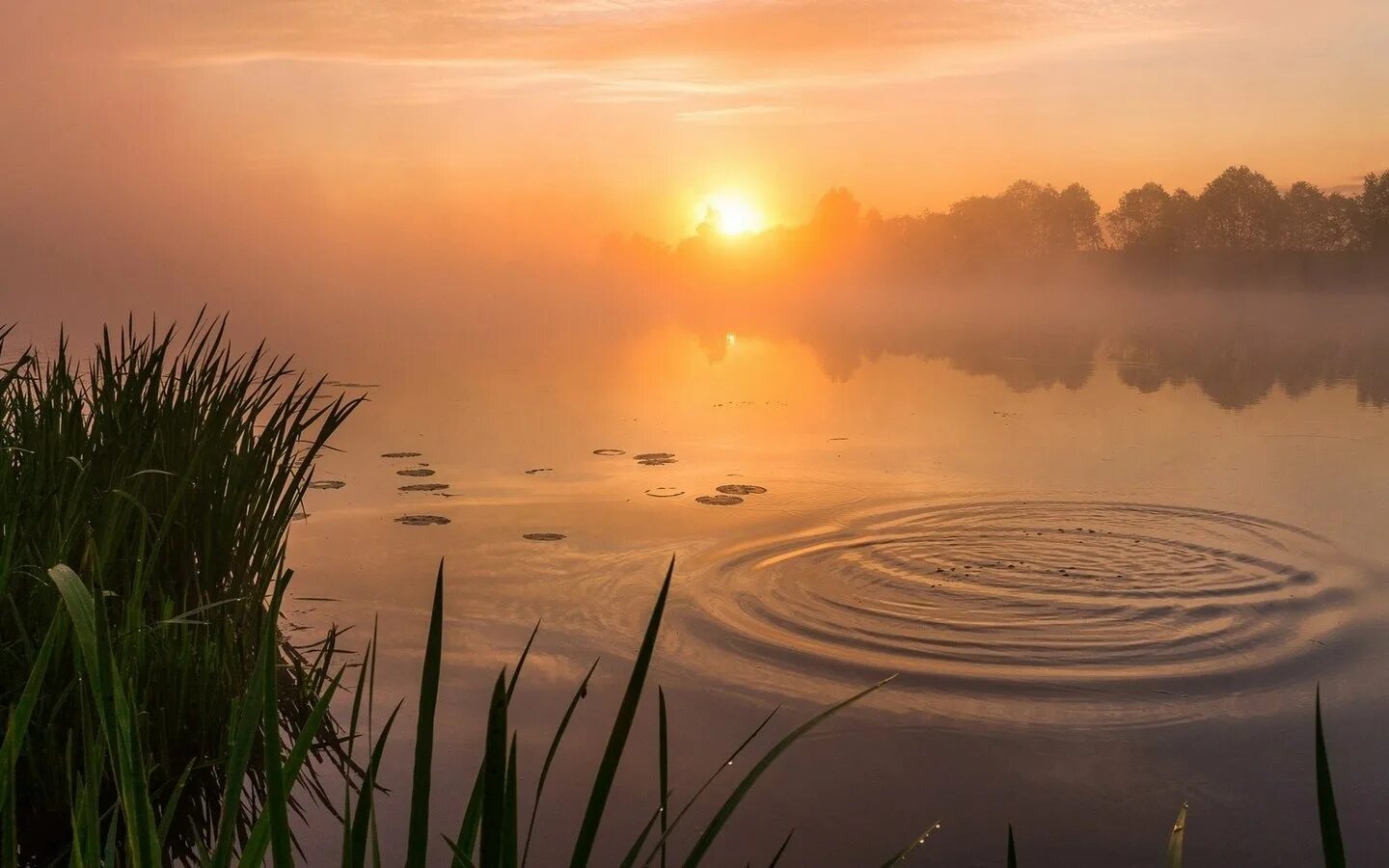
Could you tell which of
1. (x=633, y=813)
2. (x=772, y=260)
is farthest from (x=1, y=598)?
(x=772, y=260)

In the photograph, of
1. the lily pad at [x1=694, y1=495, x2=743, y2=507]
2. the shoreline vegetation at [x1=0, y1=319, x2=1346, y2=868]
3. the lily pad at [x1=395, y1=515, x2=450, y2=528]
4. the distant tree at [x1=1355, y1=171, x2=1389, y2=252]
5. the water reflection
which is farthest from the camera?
the distant tree at [x1=1355, y1=171, x2=1389, y2=252]

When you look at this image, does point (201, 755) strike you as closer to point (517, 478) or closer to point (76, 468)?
point (76, 468)

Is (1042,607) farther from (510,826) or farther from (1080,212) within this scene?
(1080,212)

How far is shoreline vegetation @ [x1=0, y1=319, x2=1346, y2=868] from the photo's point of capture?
4.00 feet

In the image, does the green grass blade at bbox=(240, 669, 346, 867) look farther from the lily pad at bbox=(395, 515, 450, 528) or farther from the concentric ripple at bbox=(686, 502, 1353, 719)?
the lily pad at bbox=(395, 515, 450, 528)

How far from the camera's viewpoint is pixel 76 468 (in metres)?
3.60

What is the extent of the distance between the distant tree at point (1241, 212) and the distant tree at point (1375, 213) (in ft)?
12.7

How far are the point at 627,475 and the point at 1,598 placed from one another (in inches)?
227

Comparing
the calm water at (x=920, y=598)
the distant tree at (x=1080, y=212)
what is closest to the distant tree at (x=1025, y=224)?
the distant tree at (x=1080, y=212)

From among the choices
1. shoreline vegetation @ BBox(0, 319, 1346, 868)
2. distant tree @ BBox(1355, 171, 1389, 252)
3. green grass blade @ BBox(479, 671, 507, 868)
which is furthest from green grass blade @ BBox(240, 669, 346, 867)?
distant tree @ BBox(1355, 171, 1389, 252)

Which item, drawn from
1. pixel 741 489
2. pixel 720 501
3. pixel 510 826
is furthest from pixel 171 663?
pixel 741 489

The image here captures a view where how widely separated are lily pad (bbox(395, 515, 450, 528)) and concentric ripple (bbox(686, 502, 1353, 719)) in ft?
6.06

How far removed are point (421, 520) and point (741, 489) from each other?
2.12 meters

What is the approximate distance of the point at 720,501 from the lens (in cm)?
777
